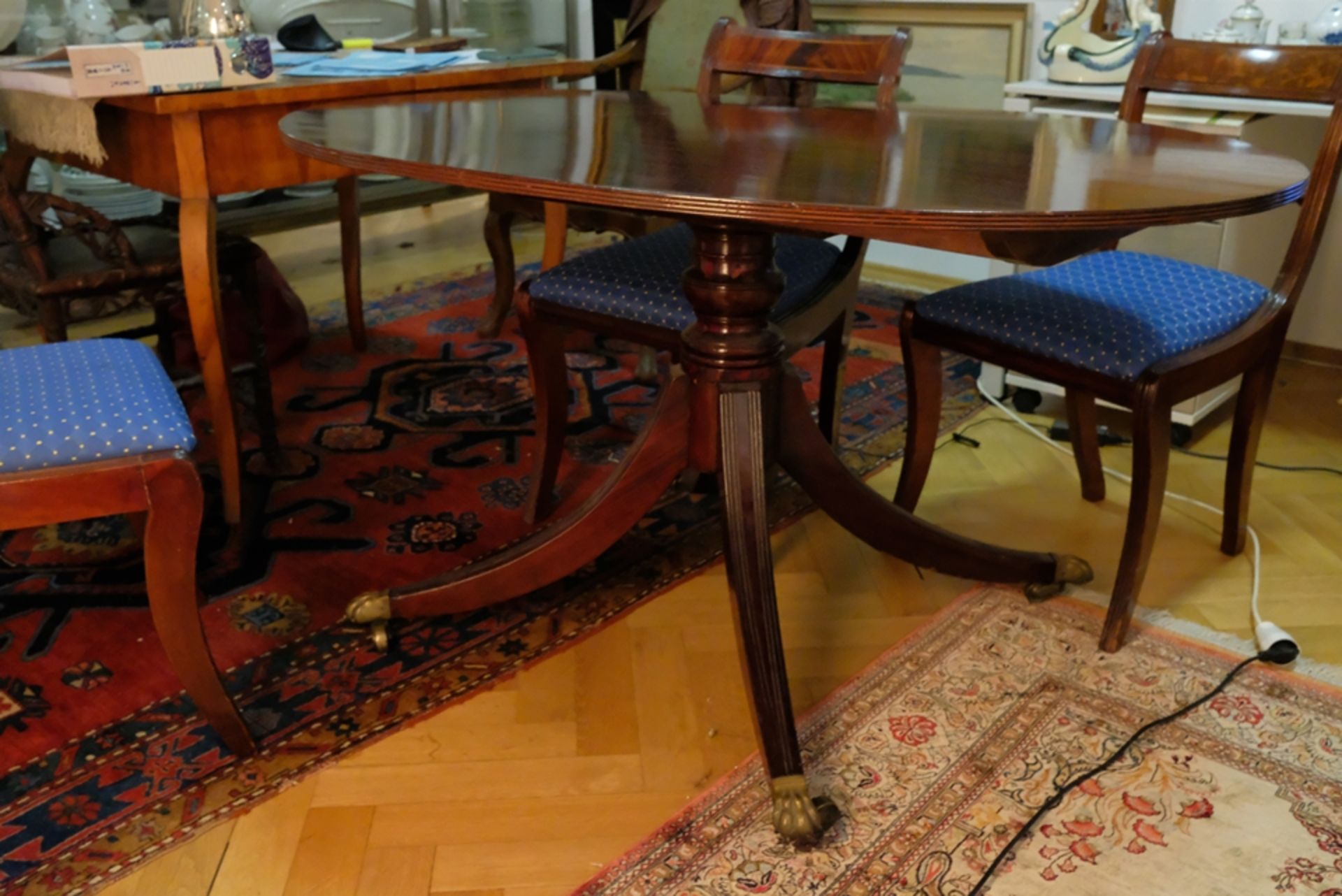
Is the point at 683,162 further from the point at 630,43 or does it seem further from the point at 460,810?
the point at 630,43

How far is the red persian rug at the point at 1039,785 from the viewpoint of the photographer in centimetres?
121

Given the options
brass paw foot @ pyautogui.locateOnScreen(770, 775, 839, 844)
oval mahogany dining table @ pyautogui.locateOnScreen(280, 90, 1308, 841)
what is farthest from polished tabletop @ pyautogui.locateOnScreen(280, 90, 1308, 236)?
brass paw foot @ pyautogui.locateOnScreen(770, 775, 839, 844)

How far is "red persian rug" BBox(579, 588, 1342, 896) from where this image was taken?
1.21 meters

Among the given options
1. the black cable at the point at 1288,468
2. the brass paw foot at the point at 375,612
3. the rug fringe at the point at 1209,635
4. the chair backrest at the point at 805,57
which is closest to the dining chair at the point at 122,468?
the brass paw foot at the point at 375,612

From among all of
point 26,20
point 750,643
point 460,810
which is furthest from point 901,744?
point 26,20

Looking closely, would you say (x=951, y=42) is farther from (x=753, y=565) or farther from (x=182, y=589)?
(x=182, y=589)

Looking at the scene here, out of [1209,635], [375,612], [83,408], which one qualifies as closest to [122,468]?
[83,408]

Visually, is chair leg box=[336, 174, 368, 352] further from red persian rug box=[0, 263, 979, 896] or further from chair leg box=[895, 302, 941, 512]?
chair leg box=[895, 302, 941, 512]

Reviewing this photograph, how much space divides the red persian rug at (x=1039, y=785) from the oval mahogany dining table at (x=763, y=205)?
9cm

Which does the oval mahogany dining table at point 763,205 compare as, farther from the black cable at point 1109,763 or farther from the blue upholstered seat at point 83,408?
the blue upholstered seat at point 83,408

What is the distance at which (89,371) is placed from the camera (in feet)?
4.35

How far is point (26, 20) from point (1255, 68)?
2.99 m

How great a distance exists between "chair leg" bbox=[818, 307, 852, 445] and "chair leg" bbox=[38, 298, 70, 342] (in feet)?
4.31

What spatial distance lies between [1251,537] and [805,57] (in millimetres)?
1140
